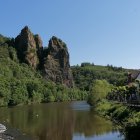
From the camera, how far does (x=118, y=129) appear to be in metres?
62.6

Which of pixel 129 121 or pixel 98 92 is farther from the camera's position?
pixel 98 92

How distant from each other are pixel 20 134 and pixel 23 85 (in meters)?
130

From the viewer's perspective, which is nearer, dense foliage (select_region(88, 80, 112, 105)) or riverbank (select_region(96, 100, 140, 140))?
riverbank (select_region(96, 100, 140, 140))

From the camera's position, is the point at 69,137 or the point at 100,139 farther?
the point at 69,137

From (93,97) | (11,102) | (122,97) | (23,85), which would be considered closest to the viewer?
(122,97)

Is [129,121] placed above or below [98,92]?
below

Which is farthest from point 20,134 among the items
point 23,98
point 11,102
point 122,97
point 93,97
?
point 23,98

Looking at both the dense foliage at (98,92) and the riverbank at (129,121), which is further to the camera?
the dense foliage at (98,92)

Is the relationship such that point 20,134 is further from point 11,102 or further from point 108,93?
point 11,102

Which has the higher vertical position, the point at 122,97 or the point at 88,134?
the point at 122,97

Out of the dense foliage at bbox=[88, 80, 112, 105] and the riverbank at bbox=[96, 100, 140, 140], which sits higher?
the dense foliage at bbox=[88, 80, 112, 105]

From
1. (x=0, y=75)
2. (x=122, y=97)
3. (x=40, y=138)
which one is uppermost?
(x=0, y=75)

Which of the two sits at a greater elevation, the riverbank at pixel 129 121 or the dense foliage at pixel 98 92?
the dense foliage at pixel 98 92

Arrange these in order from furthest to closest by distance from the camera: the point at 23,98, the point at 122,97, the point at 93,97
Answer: the point at 23,98 → the point at 93,97 → the point at 122,97
